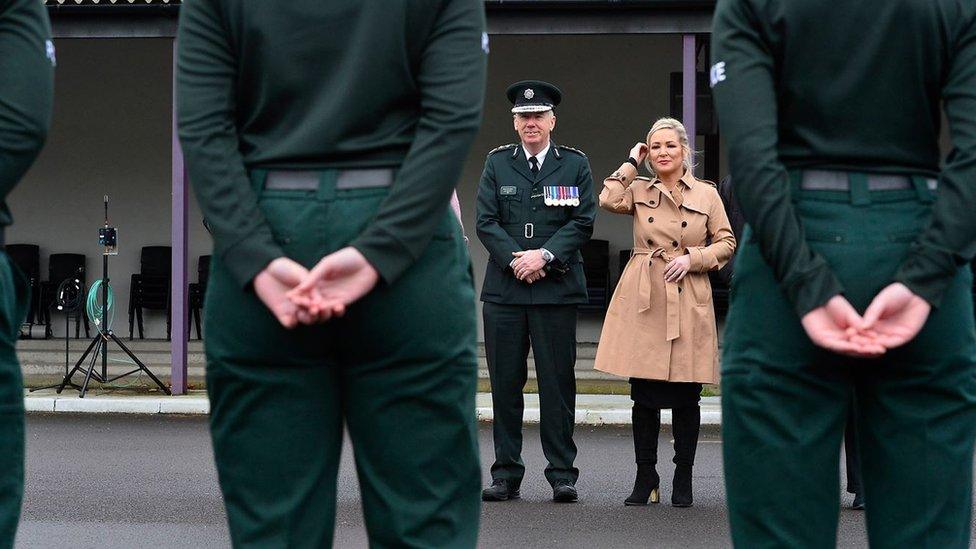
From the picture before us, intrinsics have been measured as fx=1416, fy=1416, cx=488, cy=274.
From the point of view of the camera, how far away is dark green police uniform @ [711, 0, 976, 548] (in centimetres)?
281

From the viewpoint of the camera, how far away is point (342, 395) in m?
2.90

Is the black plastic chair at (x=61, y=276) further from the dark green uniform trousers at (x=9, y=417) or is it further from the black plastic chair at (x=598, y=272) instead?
the dark green uniform trousers at (x=9, y=417)

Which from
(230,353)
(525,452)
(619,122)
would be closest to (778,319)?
(230,353)

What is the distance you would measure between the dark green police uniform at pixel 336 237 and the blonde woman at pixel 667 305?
162 inches

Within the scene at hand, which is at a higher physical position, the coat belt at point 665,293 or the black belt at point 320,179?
the black belt at point 320,179

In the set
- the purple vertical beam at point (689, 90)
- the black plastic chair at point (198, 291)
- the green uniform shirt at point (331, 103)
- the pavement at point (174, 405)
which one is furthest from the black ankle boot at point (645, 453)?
the black plastic chair at point (198, 291)

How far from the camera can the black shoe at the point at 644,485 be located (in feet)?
23.3

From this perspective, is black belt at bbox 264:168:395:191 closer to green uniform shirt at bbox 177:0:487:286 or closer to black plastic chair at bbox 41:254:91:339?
green uniform shirt at bbox 177:0:487:286

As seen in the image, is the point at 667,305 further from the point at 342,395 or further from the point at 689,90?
the point at 689,90

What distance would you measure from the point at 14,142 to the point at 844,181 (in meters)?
1.76

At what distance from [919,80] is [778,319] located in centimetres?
55

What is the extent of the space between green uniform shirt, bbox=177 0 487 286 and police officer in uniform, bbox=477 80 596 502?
4.40 metres

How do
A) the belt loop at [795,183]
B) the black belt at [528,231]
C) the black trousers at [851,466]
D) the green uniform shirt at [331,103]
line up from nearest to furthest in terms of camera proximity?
the green uniform shirt at [331,103] < the belt loop at [795,183] < the black trousers at [851,466] < the black belt at [528,231]

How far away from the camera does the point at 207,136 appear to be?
2.82 metres
